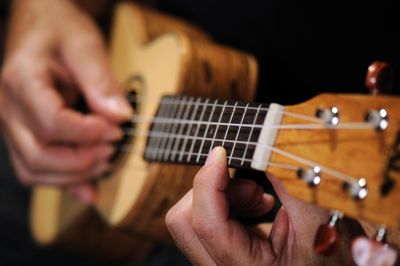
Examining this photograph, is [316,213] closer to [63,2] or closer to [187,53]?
[187,53]

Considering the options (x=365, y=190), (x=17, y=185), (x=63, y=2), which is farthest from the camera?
(x=17, y=185)

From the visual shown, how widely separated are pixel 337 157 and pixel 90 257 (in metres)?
0.76

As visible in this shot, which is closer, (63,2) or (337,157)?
(337,157)

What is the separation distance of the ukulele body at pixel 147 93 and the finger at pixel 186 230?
10 cm

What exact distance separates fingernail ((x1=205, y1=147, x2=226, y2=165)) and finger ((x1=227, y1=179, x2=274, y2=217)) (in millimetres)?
50

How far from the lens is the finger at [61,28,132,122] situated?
2.62ft

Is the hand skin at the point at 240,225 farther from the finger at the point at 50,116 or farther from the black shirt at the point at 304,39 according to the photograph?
the finger at the point at 50,116

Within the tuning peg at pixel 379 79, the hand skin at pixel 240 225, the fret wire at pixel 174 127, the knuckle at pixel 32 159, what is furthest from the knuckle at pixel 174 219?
the knuckle at pixel 32 159

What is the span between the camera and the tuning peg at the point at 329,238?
0.37 meters

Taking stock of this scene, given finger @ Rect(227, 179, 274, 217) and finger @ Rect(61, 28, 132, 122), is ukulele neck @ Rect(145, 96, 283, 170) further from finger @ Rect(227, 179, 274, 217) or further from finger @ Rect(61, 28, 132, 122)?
finger @ Rect(61, 28, 132, 122)

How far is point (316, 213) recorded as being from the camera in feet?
1.39

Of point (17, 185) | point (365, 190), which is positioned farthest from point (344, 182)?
point (17, 185)

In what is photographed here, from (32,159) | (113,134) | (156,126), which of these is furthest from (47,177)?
(156,126)

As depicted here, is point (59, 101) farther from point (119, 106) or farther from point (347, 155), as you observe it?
point (347, 155)
